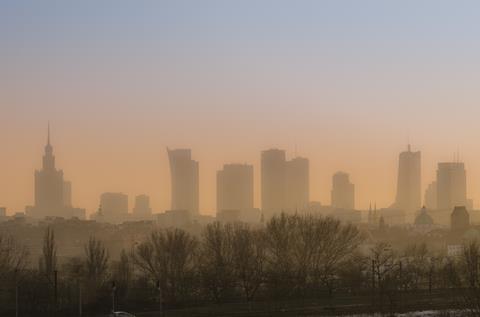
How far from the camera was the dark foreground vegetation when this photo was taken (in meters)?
36.1

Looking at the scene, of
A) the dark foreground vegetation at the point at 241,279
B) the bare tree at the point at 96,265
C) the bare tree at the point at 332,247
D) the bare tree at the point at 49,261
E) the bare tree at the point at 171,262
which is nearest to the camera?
the dark foreground vegetation at the point at 241,279

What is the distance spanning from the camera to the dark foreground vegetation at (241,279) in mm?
36125

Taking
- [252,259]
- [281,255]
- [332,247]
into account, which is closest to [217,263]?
[252,259]

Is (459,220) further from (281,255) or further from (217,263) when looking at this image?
(217,263)

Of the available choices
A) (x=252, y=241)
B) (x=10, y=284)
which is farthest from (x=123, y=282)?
(x=252, y=241)

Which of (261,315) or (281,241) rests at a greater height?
(281,241)

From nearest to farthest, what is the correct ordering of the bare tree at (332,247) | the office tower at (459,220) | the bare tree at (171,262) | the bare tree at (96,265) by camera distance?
the bare tree at (171,262)
the bare tree at (96,265)
the bare tree at (332,247)
the office tower at (459,220)

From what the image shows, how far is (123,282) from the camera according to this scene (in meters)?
40.4

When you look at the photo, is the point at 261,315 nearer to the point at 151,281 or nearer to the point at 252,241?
the point at 151,281

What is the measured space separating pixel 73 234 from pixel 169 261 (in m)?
84.2

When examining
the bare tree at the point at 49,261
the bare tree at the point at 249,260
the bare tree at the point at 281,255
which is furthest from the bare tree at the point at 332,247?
the bare tree at the point at 49,261

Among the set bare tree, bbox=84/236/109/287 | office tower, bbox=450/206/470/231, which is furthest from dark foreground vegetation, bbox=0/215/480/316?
office tower, bbox=450/206/470/231

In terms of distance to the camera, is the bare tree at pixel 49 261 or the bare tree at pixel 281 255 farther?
the bare tree at pixel 49 261

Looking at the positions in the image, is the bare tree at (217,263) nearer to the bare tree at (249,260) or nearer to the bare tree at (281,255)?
the bare tree at (249,260)
